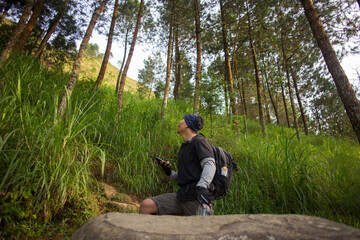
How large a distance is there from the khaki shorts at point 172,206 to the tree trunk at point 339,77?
3.54 m

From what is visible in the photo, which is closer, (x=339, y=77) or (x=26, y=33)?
(x=339, y=77)

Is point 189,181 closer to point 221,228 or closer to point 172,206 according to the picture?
point 172,206

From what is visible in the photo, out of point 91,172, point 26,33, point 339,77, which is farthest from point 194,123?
point 26,33

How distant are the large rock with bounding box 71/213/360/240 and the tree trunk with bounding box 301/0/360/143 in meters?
3.59

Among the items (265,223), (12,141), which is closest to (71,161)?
(12,141)

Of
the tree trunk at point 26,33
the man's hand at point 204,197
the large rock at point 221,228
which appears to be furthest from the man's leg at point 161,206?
the tree trunk at point 26,33

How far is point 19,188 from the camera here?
162 centimetres

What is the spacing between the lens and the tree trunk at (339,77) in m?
3.21

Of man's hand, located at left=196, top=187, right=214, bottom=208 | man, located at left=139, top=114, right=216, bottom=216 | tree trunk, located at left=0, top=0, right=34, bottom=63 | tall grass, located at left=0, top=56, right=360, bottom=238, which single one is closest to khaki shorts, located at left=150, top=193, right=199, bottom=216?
man, located at left=139, top=114, right=216, bottom=216

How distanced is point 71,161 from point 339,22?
8.67 meters

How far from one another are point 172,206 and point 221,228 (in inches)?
50.9

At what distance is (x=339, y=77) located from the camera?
343cm

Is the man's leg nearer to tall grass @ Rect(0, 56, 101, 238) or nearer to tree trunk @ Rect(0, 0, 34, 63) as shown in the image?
tall grass @ Rect(0, 56, 101, 238)

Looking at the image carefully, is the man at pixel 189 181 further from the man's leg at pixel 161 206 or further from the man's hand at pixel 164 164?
the man's hand at pixel 164 164
